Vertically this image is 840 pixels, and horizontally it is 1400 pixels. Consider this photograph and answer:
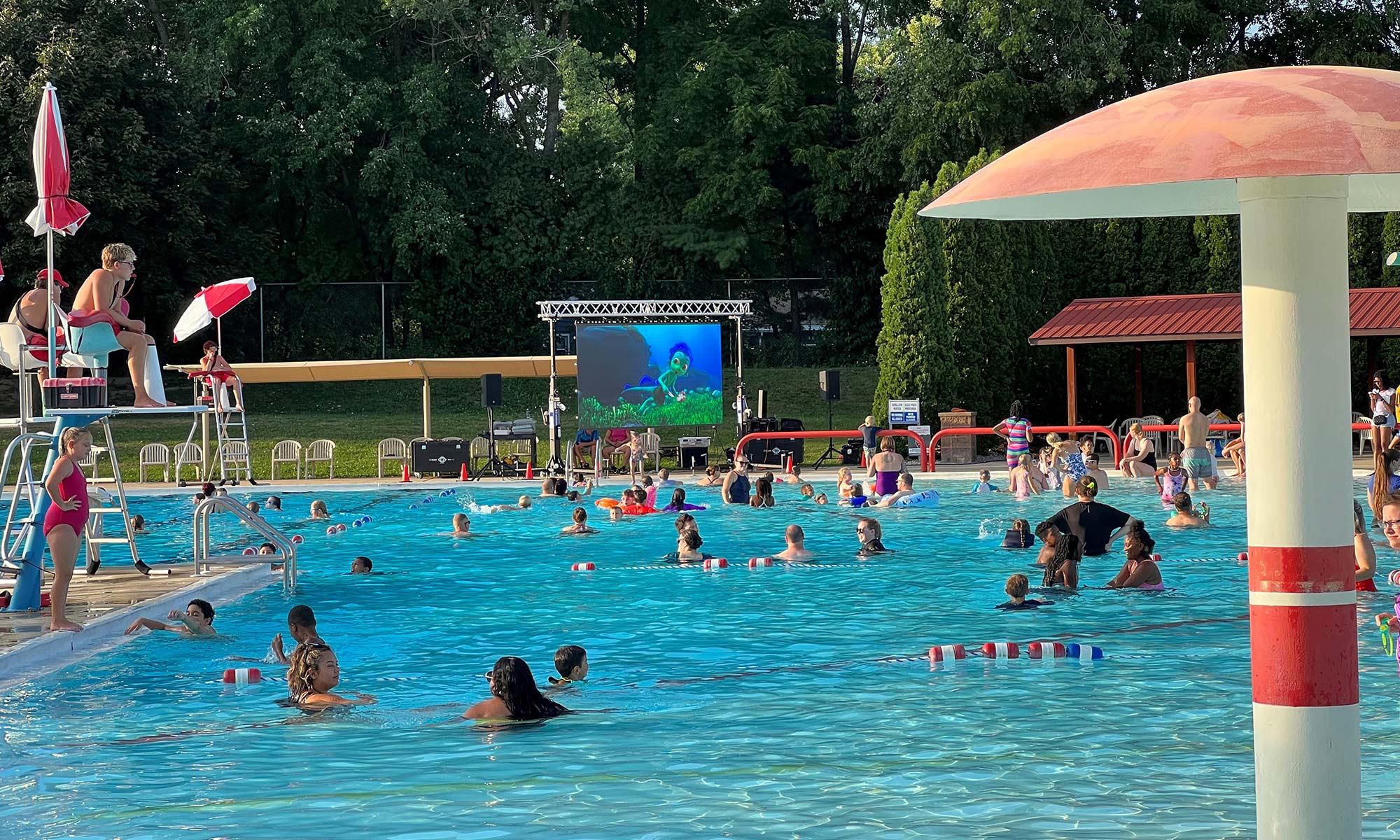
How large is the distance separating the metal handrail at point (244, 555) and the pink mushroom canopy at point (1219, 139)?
10.5 m

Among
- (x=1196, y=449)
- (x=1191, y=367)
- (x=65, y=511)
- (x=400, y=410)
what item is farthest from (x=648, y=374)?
(x=65, y=511)

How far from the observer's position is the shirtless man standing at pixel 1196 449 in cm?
2317

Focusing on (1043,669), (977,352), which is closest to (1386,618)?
(1043,669)

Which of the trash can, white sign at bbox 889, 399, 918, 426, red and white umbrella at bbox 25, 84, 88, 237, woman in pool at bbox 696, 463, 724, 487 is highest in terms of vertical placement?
red and white umbrella at bbox 25, 84, 88, 237

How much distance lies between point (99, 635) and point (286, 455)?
63.5 feet

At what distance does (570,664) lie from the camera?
1080 cm

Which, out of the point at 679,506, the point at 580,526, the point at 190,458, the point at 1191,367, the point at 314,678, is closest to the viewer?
the point at 314,678

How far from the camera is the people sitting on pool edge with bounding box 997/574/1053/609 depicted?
1390 centimetres

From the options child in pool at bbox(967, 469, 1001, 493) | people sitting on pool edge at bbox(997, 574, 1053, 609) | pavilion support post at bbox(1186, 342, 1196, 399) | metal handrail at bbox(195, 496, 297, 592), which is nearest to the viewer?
people sitting on pool edge at bbox(997, 574, 1053, 609)

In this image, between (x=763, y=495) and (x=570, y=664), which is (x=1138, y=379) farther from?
(x=570, y=664)

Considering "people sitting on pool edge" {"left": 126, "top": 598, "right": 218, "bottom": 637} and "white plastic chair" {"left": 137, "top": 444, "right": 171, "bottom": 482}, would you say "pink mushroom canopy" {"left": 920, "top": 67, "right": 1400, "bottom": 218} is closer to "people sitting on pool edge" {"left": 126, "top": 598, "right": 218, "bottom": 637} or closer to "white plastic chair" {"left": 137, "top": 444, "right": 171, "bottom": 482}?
"people sitting on pool edge" {"left": 126, "top": 598, "right": 218, "bottom": 637}

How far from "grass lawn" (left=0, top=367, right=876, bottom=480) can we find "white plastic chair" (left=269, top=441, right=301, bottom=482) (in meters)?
1.10

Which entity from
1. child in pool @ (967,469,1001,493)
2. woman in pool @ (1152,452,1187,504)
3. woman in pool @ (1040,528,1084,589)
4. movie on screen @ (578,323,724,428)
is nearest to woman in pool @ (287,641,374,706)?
woman in pool @ (1040,528,1084,589)

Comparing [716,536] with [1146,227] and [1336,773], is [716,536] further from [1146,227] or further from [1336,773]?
[1146,227]
